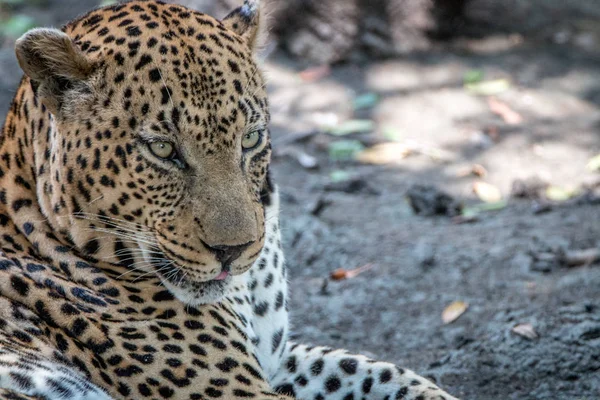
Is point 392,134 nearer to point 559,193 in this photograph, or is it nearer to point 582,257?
point 559,193

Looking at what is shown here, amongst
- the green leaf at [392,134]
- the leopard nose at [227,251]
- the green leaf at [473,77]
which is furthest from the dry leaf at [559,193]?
the leopard nose at [227,251]

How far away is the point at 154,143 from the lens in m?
4.36

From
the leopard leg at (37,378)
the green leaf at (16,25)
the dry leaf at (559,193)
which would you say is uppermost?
the green leaf at (16,25)

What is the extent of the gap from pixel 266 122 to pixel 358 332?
2.60 meters

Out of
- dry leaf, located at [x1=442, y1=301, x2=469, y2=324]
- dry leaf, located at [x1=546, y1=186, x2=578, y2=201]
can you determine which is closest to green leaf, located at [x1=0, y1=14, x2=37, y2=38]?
dry leaf, located at [x1=546, y1=186, x2=578, y2=201]

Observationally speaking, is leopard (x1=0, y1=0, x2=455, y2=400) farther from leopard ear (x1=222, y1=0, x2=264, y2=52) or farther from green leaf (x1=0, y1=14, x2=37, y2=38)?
green leaf (x1=0, y1=14, x2=37, y2=38)

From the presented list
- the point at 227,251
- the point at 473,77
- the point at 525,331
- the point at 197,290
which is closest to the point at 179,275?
the point at 197,290

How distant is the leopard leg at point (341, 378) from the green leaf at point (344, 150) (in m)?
4.92

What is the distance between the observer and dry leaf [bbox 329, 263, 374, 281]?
7.65 m

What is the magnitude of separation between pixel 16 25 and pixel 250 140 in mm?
10166

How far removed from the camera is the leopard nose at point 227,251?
439 centimetres

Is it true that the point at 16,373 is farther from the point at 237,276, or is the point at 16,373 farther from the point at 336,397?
the point at 336,397

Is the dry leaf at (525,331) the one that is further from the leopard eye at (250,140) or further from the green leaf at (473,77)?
the green leaf at (473,77)

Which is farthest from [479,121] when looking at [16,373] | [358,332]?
[16,373]
